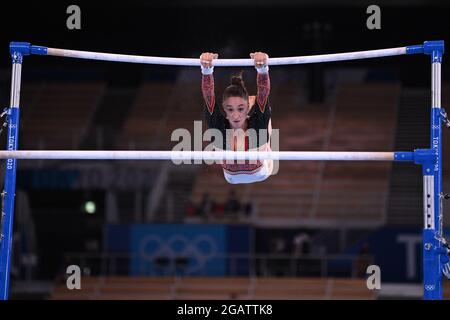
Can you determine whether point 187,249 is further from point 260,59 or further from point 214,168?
point 260,59

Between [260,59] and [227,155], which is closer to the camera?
[227,155]

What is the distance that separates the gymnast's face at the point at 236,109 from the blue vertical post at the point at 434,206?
1.50 meters

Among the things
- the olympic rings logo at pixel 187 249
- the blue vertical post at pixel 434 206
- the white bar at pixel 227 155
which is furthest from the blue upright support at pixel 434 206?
the olympic rings logo at pixel 187 249

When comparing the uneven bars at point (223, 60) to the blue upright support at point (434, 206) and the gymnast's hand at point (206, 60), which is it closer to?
the gymnast's hand at point (206, 60)

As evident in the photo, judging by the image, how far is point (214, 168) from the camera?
60.4 ft

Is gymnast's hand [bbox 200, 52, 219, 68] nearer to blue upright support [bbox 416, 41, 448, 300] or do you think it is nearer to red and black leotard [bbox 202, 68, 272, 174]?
red and black leotard [bbox 202, 68, 272, 174]

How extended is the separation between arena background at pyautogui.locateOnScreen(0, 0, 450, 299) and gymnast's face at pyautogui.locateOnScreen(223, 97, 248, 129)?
Result: 27.7 ft

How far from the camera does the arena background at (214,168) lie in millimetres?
15023

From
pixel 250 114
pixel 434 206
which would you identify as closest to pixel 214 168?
pixel 250 114

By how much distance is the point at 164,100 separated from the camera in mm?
20172

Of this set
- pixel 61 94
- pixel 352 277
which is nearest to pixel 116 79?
pixel 61 94

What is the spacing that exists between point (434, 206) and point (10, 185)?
3464 mm
